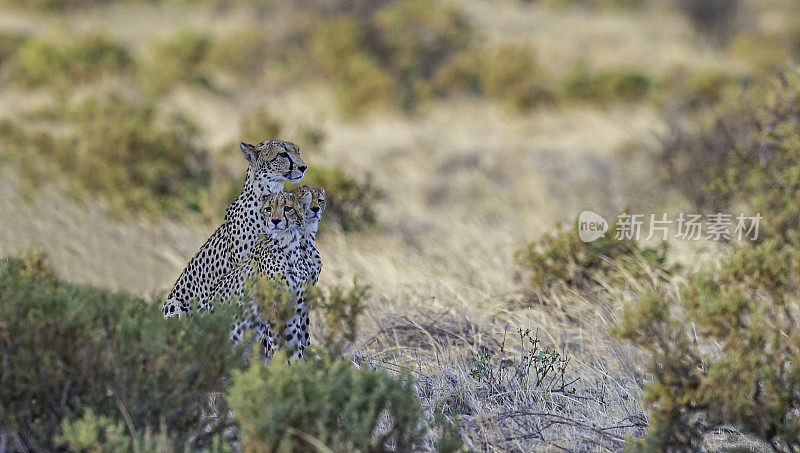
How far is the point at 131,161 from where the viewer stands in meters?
8.65

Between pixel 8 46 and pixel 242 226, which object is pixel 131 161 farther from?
pixel 8 46

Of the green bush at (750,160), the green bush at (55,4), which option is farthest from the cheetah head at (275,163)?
the green bush at (55,4)

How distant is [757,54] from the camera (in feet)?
63.1

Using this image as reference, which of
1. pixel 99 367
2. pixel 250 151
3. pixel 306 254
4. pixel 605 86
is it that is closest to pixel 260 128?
pixel 250 151

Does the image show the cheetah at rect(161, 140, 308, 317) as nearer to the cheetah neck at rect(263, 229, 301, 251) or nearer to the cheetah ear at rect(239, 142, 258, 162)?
the cheetah ear at rect(239, 142, 258, 162)

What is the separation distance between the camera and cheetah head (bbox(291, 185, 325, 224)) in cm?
348

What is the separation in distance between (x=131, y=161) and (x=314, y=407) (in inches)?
257

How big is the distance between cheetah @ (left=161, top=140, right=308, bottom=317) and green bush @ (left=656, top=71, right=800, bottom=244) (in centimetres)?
251

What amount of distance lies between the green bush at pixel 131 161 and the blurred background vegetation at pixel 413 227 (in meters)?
0.03

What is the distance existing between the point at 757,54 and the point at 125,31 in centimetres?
1279

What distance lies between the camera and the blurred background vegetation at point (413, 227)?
282 centimetres

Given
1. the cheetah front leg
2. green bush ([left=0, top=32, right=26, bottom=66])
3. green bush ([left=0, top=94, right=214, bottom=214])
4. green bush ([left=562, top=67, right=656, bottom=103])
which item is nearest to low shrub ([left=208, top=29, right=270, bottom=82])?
green bush ([left=0, top=32, right=26, bottom=66])

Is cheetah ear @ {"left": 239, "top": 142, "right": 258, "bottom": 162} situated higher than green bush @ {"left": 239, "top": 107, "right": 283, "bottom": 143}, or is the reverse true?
green bush @ {"left": 239, "top": 107, "right": 283, "bottom": 143}
